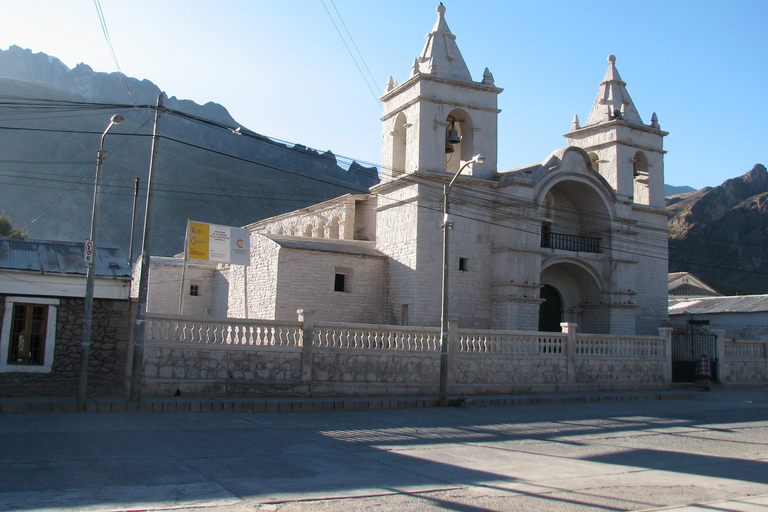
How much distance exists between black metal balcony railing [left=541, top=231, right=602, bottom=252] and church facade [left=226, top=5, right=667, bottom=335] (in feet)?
0.15

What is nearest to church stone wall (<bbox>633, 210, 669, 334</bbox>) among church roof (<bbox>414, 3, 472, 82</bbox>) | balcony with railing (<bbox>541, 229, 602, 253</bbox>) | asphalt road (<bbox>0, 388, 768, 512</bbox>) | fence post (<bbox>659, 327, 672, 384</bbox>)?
balcony with railing (<bbox>541, 229, 602, 253</bbox>)

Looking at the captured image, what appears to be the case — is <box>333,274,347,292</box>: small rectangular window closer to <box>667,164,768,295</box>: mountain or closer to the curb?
the curb

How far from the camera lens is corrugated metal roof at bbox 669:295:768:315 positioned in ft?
99.8

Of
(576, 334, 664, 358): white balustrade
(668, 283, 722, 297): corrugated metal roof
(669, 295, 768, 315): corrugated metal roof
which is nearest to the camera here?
(576, 334, 664, 358): white balustrade

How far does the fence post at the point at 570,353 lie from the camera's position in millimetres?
21172

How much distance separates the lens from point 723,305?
1270 inches

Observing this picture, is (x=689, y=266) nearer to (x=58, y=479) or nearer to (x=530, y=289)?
(x=530, y=289)

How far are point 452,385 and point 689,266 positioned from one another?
81.0m

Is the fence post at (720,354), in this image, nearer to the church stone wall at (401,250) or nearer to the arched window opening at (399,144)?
the church stone wall at (401,250)

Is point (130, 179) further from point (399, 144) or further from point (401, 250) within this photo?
point (401, 250)

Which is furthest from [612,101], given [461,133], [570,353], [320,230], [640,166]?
[320,230]

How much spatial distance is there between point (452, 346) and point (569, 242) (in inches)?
473

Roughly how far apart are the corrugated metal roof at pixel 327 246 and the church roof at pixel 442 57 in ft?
24.4

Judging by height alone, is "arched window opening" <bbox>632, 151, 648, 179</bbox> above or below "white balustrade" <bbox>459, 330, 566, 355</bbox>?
above
